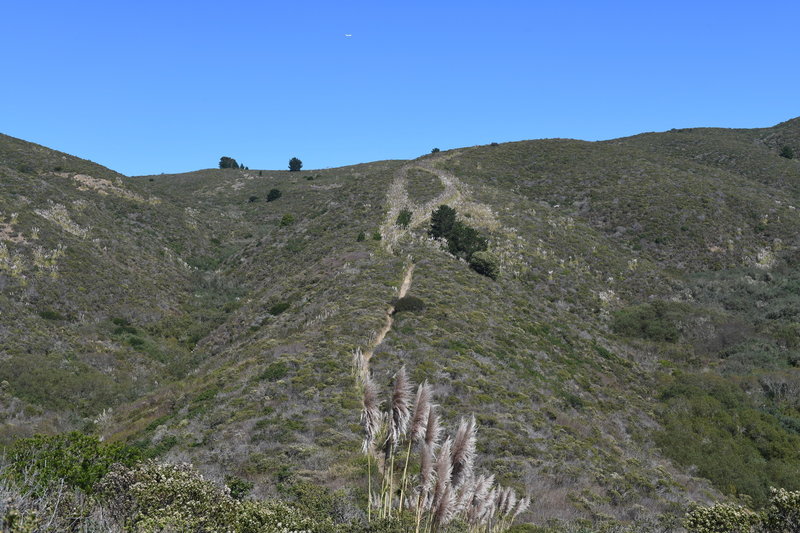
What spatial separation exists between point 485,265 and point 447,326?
13791 mm

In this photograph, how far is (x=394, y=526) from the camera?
8422 mm

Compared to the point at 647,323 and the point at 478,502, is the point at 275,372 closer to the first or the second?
the point at 478,502

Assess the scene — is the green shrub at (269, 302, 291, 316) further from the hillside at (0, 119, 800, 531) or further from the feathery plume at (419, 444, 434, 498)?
the feathery plume at (419, 444, 434, 498)

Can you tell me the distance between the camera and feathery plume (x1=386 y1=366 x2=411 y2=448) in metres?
8.77

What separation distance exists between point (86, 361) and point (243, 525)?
974 inches

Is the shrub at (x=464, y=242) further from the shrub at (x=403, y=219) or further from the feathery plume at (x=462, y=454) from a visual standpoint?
the feathery plume at (x=462, y=454)

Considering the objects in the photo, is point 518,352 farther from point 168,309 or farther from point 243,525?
point 168,309

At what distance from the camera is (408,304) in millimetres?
27281

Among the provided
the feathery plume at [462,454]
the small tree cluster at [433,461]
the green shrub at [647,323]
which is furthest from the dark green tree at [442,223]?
the feathery plume at [462,454]

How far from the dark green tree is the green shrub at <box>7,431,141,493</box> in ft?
111

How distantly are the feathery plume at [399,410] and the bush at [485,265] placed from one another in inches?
1192

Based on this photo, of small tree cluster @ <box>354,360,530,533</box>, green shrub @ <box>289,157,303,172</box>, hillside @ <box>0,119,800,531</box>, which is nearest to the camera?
small tree cluster @ <box>354,360,530,533</box>

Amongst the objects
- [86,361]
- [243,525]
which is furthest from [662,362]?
[86,361]

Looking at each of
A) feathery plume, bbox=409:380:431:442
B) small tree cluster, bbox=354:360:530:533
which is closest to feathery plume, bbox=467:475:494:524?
small tree cluster, bbox=354:360:530:533
